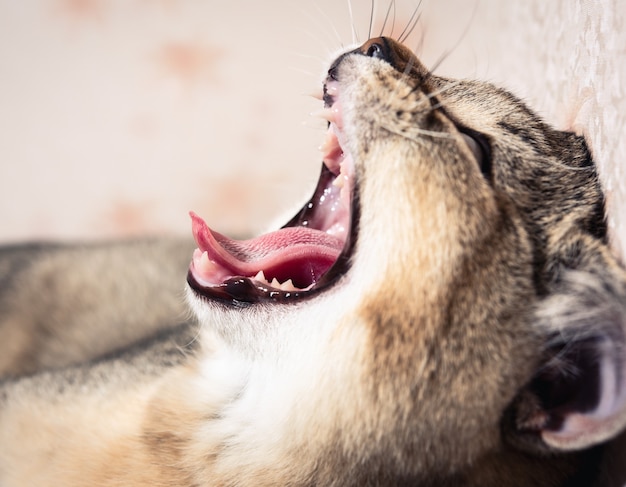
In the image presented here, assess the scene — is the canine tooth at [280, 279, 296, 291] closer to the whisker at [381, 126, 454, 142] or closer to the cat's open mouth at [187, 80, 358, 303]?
the cat's open mouth at [187, 80, 358, 303]

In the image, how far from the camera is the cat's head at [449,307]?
960 millimetres

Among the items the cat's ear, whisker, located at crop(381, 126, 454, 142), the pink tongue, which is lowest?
the cat's ear

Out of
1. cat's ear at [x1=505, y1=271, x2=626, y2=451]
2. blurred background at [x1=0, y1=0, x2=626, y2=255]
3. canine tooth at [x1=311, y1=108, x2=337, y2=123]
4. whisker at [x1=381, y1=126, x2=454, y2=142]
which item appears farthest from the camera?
blurred background at [x1=0, y1=0, x2=626, y2=255]

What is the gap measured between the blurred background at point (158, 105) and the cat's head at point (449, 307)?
1.22 meters

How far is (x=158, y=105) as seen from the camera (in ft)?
7.73

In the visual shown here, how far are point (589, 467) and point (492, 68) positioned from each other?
131cm

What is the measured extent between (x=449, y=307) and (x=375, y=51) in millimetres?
460

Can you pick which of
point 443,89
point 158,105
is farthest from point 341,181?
point 158,105

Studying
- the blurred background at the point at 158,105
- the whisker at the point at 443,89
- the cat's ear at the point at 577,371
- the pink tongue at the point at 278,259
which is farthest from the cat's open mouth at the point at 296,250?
the blurred background at the point at 158,105

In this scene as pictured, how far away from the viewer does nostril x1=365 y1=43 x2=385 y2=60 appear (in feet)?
3.85

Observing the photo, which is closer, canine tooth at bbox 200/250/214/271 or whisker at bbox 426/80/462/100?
whisker at bbox 426/80/462/100

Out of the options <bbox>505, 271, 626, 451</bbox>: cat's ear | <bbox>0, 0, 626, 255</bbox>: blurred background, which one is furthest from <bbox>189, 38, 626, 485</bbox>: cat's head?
<bbox>0, 0, 626, 255</bbox>: blurred background

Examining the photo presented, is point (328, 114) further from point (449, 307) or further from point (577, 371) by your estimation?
point (577, 371)

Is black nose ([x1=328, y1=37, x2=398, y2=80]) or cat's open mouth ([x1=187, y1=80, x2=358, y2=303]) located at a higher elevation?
black nose ([x1=328, y1=37, x2=398, y2=80])
